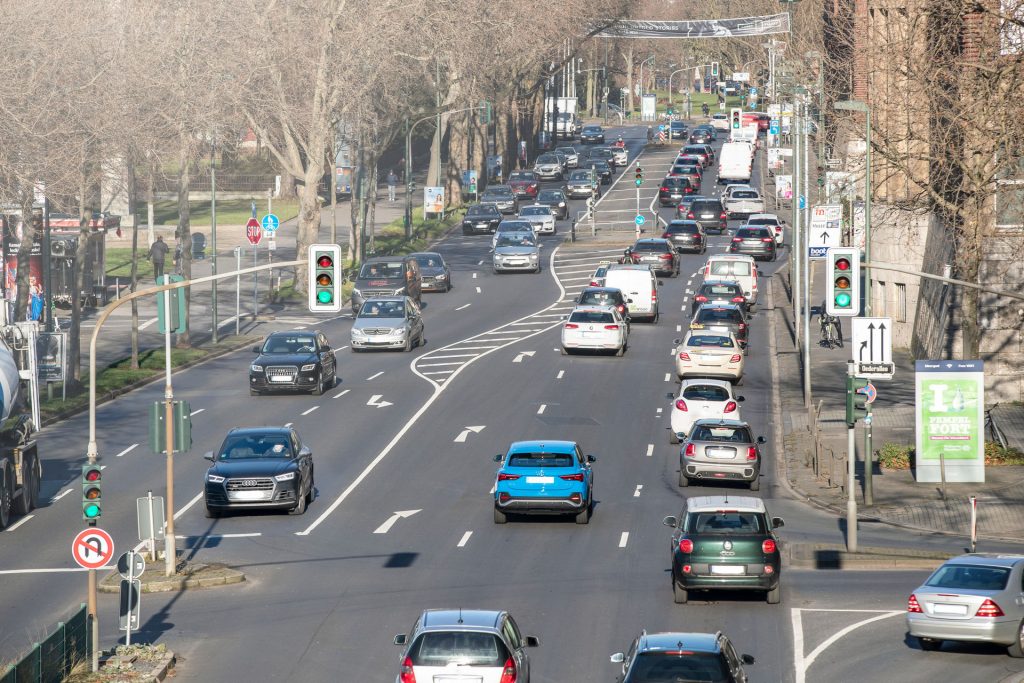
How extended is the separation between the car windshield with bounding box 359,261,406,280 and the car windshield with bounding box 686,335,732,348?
16854mm

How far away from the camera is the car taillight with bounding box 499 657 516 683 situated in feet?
54.1

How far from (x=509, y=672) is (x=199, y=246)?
66054 mm

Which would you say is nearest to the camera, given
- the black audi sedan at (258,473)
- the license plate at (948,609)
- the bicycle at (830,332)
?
the license plate at (948,609)

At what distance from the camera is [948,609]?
21.0 m

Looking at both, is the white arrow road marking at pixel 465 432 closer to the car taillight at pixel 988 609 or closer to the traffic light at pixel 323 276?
the traffic light at pixel 323 276

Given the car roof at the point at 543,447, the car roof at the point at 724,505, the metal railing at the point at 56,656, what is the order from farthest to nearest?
the car roof at the point at 543,447
the car roof at the point at 724,505
the metal railing at the point at 56,656

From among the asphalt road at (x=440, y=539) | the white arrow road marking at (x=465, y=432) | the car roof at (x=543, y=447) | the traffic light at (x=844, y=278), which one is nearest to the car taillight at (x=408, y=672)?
the asphalt road at (x=440, y=539)

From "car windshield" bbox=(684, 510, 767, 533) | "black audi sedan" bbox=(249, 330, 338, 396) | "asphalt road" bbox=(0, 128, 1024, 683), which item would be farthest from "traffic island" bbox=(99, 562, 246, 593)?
"black audi sedan" bbox=(249, 330, 338, 396)

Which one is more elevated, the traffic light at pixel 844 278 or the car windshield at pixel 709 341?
the traffic light at pixel 844 278

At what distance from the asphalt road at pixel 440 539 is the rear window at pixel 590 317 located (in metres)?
1.27

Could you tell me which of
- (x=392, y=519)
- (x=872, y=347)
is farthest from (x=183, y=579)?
(x=872, y=347)

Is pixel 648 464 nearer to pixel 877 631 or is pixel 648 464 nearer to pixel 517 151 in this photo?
pixel 877 631

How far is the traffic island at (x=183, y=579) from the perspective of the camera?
83.5 feet

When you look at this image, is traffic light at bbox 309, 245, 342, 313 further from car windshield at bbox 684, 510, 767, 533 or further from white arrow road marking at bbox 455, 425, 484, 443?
white arrow road marking at bbox 455, 425, 484, 443
